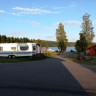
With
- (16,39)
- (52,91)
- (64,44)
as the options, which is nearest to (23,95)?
(52,91)

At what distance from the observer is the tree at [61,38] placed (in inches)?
2102

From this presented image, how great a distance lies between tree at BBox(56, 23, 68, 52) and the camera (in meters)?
53.4

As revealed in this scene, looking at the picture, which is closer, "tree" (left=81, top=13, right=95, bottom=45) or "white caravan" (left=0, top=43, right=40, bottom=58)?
"white caravan" (left=0, top=43, right=40, bottom=58)

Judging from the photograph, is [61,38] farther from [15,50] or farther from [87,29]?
[15,50]

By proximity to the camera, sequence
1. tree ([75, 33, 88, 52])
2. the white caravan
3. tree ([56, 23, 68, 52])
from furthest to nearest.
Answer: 1. tree ([56, 23, 68, 52])
2. tree ([75, 33, 88, 52])
3. the white caravan

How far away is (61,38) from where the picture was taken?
54875mm

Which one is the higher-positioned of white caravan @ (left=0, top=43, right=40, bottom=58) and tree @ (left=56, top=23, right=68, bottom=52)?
tree @ (left=56, top=23, right=68, bottom=52)

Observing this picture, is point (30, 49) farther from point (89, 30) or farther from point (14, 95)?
point (89, 30)

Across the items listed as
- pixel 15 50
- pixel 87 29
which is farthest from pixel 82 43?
pixel 15 50

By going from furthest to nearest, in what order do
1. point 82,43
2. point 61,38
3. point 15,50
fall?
point 61,38
point 82,43
point 15,50

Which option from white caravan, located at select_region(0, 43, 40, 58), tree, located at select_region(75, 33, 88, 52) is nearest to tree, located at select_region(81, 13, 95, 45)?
tree, located at select_region(75, 33, 88, 52)

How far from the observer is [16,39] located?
6125 centimetres

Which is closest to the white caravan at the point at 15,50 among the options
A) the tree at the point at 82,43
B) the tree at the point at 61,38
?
the tree at the point at 82,43

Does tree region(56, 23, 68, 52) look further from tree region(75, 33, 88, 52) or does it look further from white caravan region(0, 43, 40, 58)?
white caravan region(0, 43, 40, 58)
